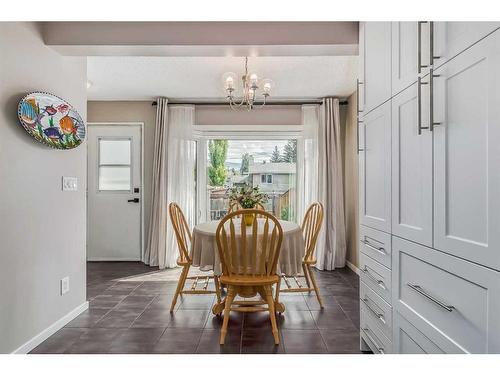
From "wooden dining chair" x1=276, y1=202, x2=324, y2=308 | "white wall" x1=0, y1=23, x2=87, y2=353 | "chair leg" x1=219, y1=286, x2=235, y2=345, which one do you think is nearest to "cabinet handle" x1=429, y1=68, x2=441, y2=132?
"chair leg" x1=219, y1=286, x2=235, y2=345

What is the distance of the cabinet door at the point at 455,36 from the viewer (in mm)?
1069

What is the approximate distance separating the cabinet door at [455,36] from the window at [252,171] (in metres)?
3.65

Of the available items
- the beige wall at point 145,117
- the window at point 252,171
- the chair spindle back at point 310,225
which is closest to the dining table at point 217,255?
the chair spindle back at point 310,225

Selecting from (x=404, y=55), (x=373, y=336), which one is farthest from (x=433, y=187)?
(x=373, y=336)

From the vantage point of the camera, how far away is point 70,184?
2.69 metres

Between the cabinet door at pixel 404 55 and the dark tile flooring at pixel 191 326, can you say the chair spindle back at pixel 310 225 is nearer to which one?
the dark tile flooring at pixel 191 326

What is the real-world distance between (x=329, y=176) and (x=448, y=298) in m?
3.43

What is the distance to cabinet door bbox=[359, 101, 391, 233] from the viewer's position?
180 cm

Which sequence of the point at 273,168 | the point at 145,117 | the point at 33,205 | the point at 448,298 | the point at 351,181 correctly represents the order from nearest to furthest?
the point at 448,298 < the point at 33,205 < the point at 351,181 < the point at 145,117 < the point at 273,168

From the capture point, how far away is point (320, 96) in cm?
459

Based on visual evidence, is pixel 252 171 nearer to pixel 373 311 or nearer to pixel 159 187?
pixel 159 187

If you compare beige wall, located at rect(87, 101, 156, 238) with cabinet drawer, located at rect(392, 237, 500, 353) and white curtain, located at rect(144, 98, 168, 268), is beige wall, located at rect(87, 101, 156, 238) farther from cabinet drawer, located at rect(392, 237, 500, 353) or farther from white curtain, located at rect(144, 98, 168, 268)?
cabinet drawer, located at rect(392, 237, 500, 353)
